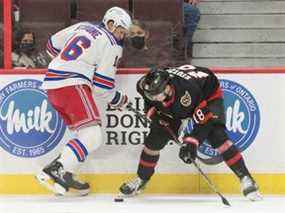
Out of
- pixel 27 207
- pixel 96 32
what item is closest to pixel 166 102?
pixel 96 32

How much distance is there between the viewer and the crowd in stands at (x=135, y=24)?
211 inches

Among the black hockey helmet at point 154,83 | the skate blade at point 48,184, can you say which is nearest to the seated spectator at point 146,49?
the black hockey helmet at point 154,83

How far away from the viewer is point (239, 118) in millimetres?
5270

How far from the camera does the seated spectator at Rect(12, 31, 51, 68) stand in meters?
5.33

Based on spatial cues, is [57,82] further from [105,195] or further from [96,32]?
[105,195]

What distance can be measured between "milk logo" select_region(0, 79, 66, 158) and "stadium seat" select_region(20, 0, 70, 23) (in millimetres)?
487

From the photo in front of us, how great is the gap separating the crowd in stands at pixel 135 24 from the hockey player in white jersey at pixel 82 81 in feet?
1.14

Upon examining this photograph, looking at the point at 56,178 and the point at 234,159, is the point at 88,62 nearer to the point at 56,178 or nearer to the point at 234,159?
the point at 56,178

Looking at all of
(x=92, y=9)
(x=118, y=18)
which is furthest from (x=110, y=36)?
(x=92, y=9)

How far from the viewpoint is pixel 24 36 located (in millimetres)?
5402

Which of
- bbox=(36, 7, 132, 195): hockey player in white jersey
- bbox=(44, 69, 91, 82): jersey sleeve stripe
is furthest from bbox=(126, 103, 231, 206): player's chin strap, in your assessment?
bbox=(44, 69, 91, 82): jersey sleeve stripe

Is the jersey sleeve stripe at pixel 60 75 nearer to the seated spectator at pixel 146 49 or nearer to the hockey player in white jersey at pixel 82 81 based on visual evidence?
the hockey player in white jersey at pixel 82 81

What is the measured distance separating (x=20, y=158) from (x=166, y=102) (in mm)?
1034

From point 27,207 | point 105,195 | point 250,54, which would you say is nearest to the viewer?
point 27,207
